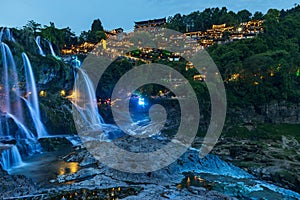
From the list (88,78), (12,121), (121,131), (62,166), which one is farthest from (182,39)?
(62,166)

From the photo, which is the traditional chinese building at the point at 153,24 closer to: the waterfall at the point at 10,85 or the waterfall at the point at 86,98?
the waterfall at the point at 86,98

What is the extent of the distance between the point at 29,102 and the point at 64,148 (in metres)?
10.2

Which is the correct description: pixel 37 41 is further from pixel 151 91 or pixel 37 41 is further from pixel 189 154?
pixel 189 154

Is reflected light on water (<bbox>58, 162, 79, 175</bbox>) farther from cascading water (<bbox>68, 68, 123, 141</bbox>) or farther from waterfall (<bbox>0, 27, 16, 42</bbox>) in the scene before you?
waterfall (<bbox>0, 27, 16, 42</bbox>)

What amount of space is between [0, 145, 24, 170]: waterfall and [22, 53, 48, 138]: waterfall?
22.5ft

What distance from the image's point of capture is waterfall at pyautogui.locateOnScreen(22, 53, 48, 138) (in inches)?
1125

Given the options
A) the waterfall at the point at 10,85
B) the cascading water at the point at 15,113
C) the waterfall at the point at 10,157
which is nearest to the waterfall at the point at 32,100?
the cascading water at the point at 15,113

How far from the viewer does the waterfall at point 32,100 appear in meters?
28.6

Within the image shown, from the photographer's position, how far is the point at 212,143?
1110 inches

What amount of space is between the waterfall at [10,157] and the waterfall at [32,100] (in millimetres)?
6865

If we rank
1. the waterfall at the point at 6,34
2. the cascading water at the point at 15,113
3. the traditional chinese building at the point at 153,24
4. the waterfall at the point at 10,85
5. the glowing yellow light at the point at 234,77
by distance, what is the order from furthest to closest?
the traditional chinese building at the point at 153,24
the glowing yellow light at the point at 234,77
the waterfall at the point at 6,34
the waterfall at the point at 10,85
the cascading water at the point at 15,113

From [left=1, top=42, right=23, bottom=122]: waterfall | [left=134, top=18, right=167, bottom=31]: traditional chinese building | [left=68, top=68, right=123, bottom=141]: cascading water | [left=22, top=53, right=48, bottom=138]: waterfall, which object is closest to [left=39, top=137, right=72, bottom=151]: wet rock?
[left=68, top=68, right=123, bottom=141]: cascading water

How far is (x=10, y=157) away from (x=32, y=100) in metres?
13.5

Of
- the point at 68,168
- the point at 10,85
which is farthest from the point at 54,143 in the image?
the point at 10,85
